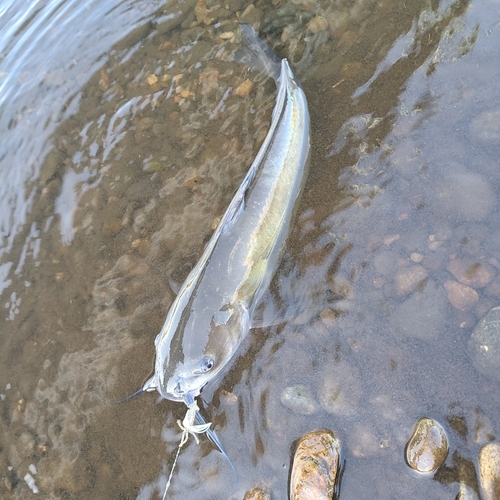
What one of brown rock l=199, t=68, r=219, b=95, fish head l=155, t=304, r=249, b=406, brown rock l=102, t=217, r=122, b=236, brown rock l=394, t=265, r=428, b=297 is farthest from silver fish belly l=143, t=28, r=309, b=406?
brown rock l=102, t=217, r=122, b=236

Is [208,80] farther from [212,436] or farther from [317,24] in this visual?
[212,436]

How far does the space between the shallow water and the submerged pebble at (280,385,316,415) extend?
37 mm

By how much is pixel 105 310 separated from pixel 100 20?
13.2ft

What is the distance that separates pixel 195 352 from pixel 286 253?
3.97ft

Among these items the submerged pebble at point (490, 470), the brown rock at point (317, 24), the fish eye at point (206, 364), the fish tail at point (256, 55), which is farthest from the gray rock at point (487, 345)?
the brown rock at point (317, 24)

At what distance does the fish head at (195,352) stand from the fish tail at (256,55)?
2.80 meters

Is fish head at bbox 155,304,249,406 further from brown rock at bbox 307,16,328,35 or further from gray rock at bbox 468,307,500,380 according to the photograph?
brown rock at bbox 307,16,328,35

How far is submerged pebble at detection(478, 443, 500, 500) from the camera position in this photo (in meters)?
2.55

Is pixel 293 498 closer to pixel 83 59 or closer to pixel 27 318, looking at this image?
pixel 27 318

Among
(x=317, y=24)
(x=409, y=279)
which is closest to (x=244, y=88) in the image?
(x=317, y=24)

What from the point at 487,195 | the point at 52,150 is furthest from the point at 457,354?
the point at 52,150

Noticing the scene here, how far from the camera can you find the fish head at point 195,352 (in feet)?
9.32

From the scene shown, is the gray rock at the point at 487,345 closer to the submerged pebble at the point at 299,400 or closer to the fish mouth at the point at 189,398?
the submerged pebble at the point at 299,400

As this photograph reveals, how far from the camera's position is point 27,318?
4105 millimetres
